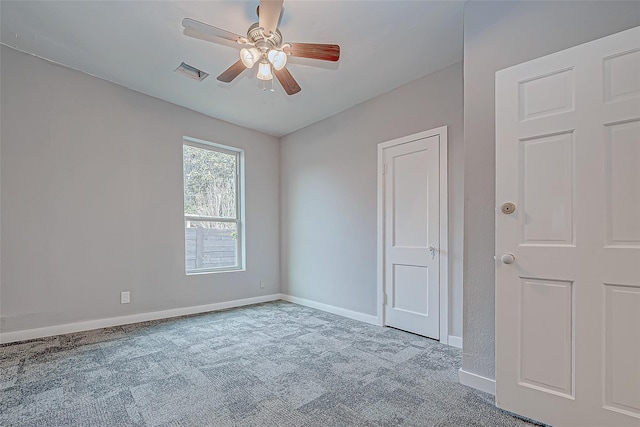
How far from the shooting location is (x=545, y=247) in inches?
67.4

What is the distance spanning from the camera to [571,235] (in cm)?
164

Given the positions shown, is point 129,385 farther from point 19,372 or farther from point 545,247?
point 545,247

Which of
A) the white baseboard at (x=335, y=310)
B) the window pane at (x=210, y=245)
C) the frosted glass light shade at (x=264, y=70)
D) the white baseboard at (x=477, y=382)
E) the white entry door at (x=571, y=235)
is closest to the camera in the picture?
the white entry door at (x=571, y=235)

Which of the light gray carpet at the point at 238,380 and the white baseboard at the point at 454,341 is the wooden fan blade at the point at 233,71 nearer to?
the light gray carpet at the point at 238,380

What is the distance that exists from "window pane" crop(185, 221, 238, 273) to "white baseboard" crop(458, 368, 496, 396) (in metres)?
3.36

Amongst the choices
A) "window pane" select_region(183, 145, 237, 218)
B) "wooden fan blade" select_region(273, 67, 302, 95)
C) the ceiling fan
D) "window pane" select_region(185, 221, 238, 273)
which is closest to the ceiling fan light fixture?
the ceiling fan

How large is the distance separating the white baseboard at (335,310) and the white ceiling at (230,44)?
8.62 ft

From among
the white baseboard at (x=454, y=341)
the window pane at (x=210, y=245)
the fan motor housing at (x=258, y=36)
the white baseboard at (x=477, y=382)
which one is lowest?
the white baseboard at (x=454, y=341)

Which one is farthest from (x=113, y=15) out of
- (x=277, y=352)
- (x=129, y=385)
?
(x=277, y=352)

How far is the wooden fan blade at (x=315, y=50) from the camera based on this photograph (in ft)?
6.79

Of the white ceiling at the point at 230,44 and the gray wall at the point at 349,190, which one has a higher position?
the white ceiling at the point at 230,44

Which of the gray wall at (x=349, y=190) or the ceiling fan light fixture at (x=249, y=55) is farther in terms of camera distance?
the gray wall at (x=349, y=190)

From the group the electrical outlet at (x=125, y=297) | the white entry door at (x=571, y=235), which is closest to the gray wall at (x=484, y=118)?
the white entry door at (x=571, y=235)

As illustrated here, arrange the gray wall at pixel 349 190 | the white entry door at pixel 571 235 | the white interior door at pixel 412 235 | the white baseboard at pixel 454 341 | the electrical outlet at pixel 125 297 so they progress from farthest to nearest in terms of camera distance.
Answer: the electrical outlet at pixel 125 297 → the white interior door at pixel 412 235 → the gray wall at pixel 349 190 → the white baseboard at pixel 454 341 → the white entry door at pixel 571 235
